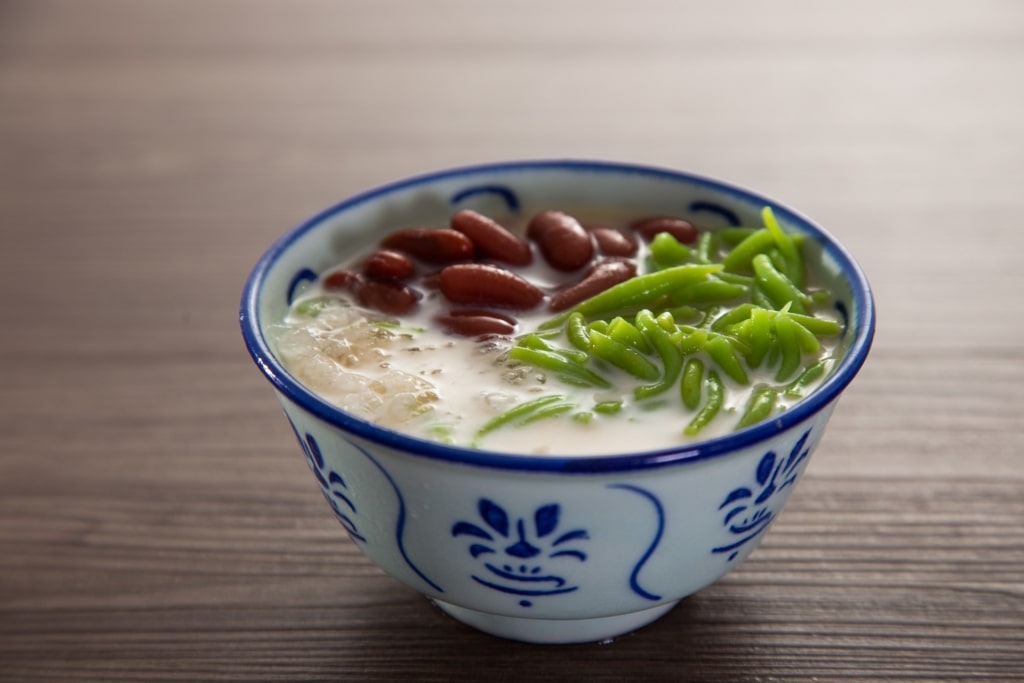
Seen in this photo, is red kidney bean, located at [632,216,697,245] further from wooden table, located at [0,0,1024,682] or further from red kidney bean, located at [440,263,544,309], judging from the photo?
wooden table, located at [0,0,1024,682]

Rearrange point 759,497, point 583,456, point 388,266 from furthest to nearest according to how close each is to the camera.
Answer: point 388,266
point 759,497
point 583,456

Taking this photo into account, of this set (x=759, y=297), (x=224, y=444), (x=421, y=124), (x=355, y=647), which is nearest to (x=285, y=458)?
(x=224, y=444)

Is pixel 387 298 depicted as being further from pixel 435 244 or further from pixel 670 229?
pixel 670 229

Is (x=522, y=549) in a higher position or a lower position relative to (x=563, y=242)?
lower

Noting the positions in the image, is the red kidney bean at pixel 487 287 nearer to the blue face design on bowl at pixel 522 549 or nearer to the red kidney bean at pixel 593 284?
the red kidney bean at pixel 593 284

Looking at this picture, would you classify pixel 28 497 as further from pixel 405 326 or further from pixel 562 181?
pixel 562 181

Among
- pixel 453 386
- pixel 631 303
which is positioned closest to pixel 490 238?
pixel 631 303
